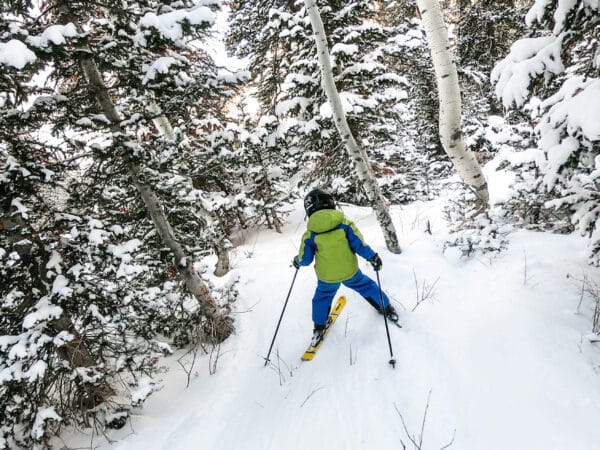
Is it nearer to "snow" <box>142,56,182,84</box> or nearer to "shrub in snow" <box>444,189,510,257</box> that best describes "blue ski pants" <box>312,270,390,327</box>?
"shrub in snow" <box>444,189,510,257</box>

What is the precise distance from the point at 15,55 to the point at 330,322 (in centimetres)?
522

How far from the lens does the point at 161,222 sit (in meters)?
5.63

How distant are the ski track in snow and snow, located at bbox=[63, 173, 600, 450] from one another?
1 cm

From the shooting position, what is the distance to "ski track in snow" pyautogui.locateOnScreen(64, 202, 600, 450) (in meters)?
2.86

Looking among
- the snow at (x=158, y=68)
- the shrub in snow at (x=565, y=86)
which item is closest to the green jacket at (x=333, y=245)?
the shrub in snow at (x=565, y=86)

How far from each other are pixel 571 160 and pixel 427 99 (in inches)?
615

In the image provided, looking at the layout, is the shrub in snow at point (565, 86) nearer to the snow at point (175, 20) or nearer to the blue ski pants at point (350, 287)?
the blue ski pants at point (350, 287)

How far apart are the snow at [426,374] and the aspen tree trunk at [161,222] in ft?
1.62

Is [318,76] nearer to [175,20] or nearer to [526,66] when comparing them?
[175,20]

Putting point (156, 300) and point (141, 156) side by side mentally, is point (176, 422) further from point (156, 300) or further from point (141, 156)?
point (141, 156)

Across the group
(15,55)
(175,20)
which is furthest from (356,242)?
(15,55)

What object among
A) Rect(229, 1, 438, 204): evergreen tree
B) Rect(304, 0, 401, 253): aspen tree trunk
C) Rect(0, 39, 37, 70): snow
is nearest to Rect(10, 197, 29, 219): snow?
Rect(0, 39, 37, 70): snow

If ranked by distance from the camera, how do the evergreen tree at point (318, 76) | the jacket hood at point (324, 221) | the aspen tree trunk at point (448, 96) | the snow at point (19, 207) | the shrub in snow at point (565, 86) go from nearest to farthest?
the shrub in snow at point (565, 86) < the snow at point (19, 207) < the jacket hood at point (324, 221) < the aspen tree trunk at point (448, 96) < the evergreen tree at point (318, 76)

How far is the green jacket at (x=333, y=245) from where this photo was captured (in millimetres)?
4445
